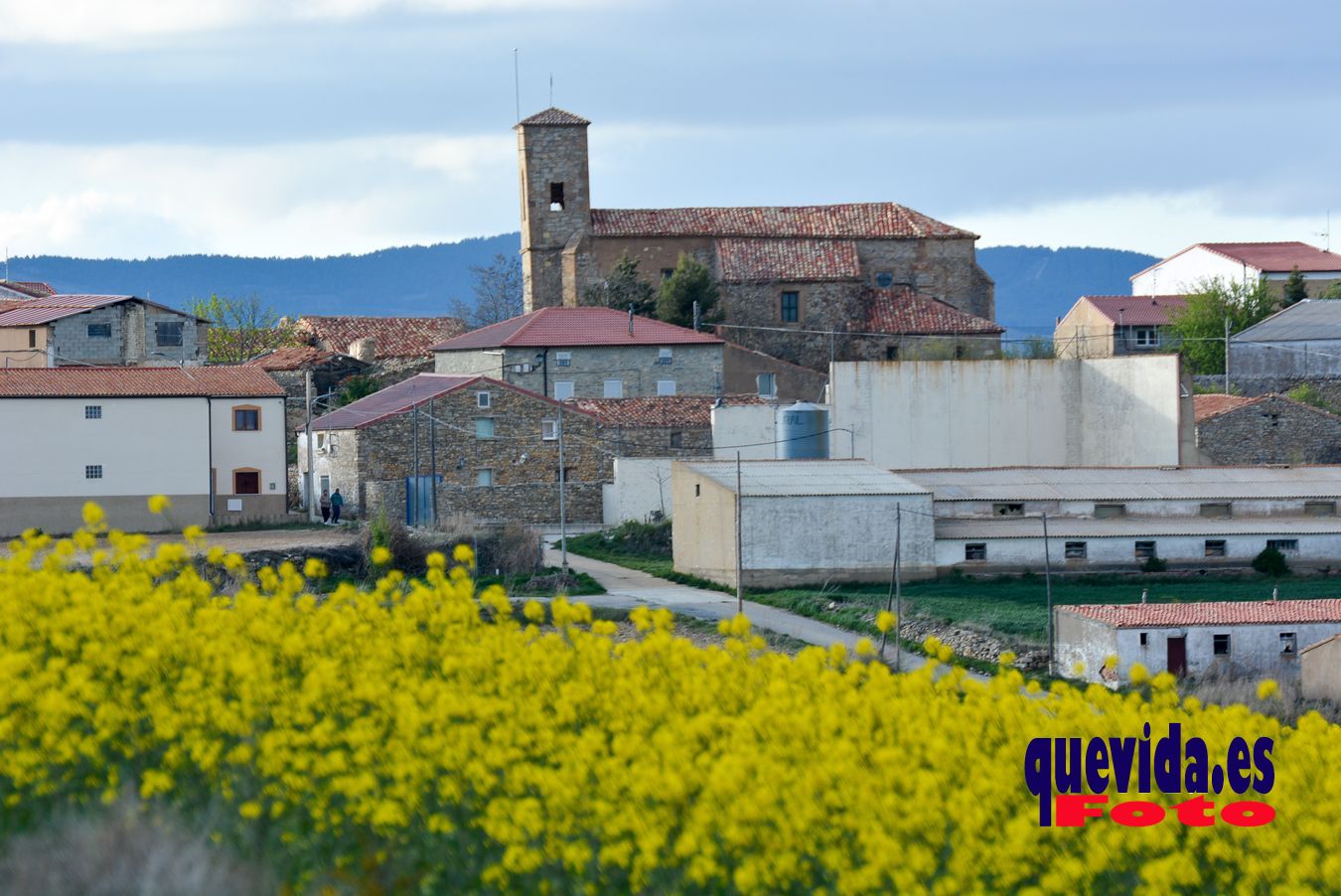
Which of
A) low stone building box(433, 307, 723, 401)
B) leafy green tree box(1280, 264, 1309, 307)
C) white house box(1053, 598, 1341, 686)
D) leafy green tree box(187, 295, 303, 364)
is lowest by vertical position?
white house box(1053, 598, 1341, 686)

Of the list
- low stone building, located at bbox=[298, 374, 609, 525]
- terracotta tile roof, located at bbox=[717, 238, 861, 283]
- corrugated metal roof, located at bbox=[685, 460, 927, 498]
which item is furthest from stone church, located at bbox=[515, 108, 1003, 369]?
corrugated metal roof, located at bbox=[685, 460, 927, 498]

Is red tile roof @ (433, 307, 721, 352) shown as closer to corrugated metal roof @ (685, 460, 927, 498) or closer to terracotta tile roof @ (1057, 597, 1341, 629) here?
corrugated metal roof @ (685, 460, 927, 498)

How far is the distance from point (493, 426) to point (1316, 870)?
42921mm

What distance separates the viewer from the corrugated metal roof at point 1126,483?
46.2m

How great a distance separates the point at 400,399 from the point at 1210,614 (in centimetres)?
2639

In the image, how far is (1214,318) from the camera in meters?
73.9

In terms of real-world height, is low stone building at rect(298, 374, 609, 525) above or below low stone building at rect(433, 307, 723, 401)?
below

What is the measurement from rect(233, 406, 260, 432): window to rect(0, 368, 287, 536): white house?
24 mm

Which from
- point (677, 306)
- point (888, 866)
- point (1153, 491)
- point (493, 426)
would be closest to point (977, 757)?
point (888, 866)

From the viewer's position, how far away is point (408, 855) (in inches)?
344

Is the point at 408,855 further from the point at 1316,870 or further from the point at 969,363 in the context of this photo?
the point at 969,363

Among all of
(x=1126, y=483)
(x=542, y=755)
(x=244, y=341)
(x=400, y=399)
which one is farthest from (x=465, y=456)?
(x=542, y=755)

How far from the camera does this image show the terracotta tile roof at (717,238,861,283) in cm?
7062

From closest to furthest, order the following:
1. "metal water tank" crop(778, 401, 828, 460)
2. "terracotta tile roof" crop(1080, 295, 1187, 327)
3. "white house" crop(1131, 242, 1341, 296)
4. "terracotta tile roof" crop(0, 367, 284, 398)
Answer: "terracotta tile roof" crop(0, 367, 284, 398) < "metal water tank" crop(778, 401, 828, 460) < "terracotta tile roof" crop(1080, 295, 1187, 327) < "white house" crop(1131, 242, 1341, 296)
